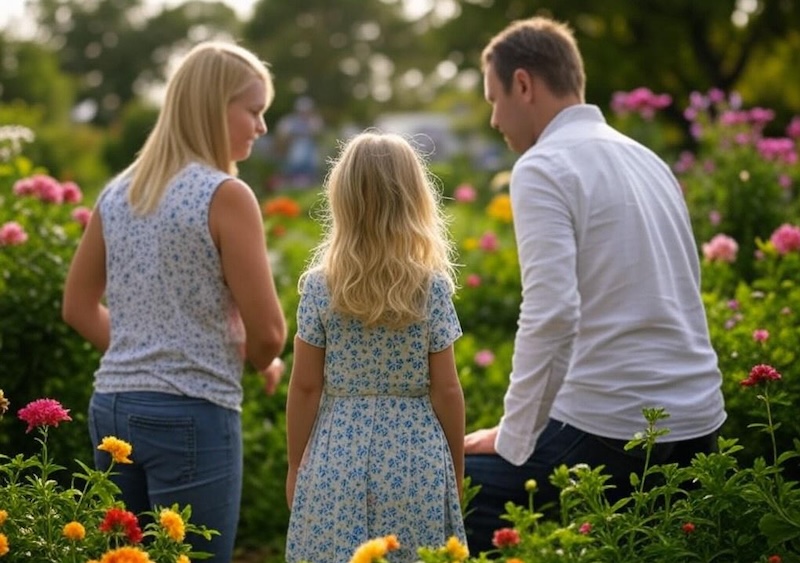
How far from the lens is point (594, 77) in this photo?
25.3 meters

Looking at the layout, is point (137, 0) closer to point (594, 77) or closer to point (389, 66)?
point (389, 66)

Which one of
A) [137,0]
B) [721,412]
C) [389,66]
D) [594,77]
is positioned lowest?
[721,412]

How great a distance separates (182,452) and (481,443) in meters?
0.79

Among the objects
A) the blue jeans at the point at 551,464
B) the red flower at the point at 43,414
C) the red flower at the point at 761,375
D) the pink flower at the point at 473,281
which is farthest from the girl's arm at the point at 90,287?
the pink flower at the point at 473,281

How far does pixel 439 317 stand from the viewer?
9.46 feet

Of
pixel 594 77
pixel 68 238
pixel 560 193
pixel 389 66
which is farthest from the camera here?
pixel 389 66

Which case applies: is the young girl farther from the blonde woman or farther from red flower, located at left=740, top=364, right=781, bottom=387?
red flower, located at left=740, top=364, right=781, bottom=387

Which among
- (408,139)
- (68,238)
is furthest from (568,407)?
(68,238)

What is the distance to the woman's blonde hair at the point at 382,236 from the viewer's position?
2.84 m

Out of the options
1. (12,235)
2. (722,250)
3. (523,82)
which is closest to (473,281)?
(722,250)

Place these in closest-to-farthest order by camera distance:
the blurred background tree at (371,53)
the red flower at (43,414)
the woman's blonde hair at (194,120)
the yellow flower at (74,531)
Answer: the yellow flower at (74,531) → the red flower at (43,414) → the woman's blonde hair at (194,120) → the blurred background tree at (371,53)

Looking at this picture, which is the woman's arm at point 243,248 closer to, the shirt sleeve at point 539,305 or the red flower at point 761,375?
the shirt sleeve at point 539,305

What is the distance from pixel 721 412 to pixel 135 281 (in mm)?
1579

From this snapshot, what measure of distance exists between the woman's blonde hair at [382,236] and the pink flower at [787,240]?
7.31ft
